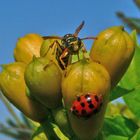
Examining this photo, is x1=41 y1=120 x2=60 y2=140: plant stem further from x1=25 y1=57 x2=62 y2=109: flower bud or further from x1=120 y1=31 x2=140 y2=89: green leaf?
x1=120 y1=31 x2=140 y2=89: green leaf

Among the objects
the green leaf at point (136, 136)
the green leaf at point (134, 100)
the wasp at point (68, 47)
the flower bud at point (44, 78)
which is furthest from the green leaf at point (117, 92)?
the flower bud at point (44, 78)

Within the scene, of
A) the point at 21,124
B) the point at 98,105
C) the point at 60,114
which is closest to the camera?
the point at 98,105

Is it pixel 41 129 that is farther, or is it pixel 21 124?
pixel 21 124

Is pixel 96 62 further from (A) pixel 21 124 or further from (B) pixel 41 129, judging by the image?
(A) pixel 21 124

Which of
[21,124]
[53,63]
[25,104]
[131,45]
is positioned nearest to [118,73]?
[131,45]

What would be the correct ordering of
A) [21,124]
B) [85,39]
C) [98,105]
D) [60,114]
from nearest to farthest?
[98,105]
[60,114]
[85,39]
[21,124]

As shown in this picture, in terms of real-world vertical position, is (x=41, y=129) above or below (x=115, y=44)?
below

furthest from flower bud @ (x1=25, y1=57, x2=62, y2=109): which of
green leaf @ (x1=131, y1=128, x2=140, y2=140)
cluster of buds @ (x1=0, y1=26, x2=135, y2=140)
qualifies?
green leaf @ (x1=131, y1=128, x2=140, y2=140)

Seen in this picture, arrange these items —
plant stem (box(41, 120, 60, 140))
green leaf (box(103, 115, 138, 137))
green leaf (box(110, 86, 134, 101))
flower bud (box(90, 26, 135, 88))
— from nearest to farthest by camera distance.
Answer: flower bud (box(90, 26, 135, 88)) < plant stem (box(41, 120, 60, 140)) < green leaf (box(110, 86, 134, 101)) < green leaf (box(103, 115, 138, 137))
